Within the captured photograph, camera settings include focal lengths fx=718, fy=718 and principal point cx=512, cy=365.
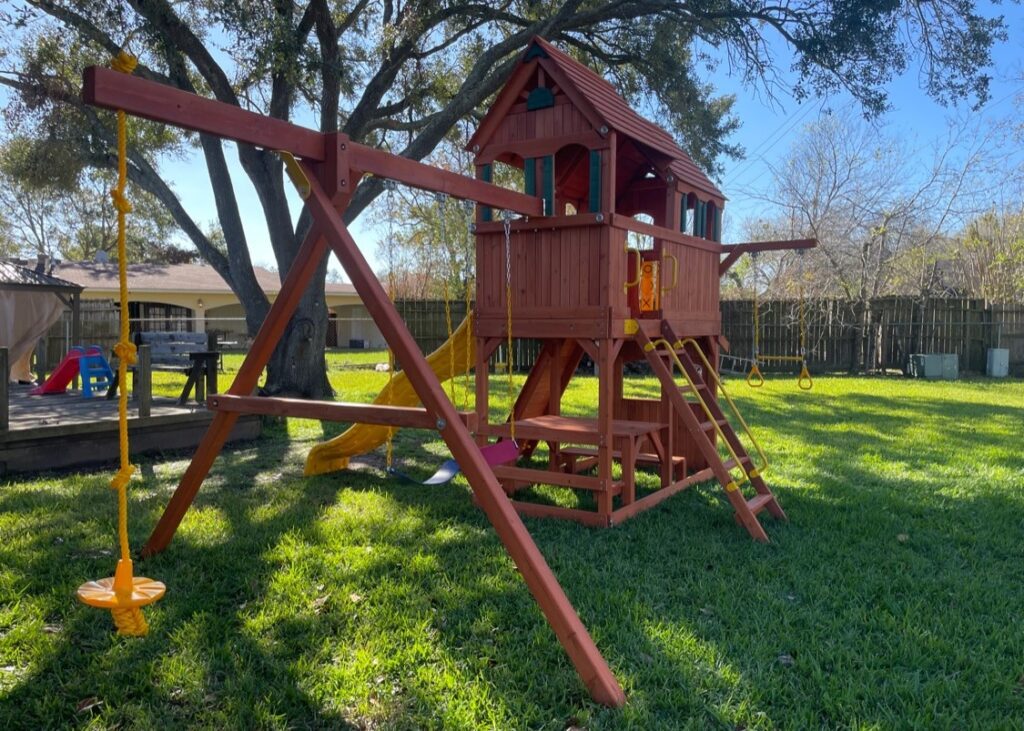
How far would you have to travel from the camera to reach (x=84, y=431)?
22.5ft

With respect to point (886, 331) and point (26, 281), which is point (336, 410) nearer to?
point (26, 281)

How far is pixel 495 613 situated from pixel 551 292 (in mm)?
2710

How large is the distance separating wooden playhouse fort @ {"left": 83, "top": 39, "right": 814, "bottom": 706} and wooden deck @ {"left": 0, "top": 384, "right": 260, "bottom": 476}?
117 inches

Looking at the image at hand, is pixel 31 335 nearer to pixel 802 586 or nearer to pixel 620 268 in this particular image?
pixel 620 268

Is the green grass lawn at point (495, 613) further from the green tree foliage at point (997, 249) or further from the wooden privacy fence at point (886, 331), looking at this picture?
the green tree foliage at point (997, 249)

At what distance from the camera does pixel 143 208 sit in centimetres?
3244

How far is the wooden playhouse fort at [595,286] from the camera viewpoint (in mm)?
5238

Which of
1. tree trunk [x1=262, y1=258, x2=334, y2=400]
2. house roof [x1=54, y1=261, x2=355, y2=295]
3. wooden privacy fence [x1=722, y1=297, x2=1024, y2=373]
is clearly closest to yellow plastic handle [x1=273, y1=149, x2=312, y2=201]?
tree trunk [x1=262, y1=258, x2=334, y2=400]

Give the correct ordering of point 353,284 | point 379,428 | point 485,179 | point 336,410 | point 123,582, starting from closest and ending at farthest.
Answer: point 123,582, point 353,284, point 336,410, point 485,179, point 379,428

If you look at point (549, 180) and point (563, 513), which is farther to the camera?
point (549, 180)

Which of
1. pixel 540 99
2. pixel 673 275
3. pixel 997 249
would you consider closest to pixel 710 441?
pixel 673 275

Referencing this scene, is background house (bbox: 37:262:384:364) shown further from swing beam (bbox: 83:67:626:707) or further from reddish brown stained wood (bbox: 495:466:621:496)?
swing beam (bbox: 83:67:626:707)

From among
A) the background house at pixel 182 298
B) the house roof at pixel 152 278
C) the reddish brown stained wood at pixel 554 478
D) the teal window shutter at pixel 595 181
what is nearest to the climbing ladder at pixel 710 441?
the reddish brown stained wood at pixel 554 478

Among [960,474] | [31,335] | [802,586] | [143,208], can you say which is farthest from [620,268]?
[143,208]
